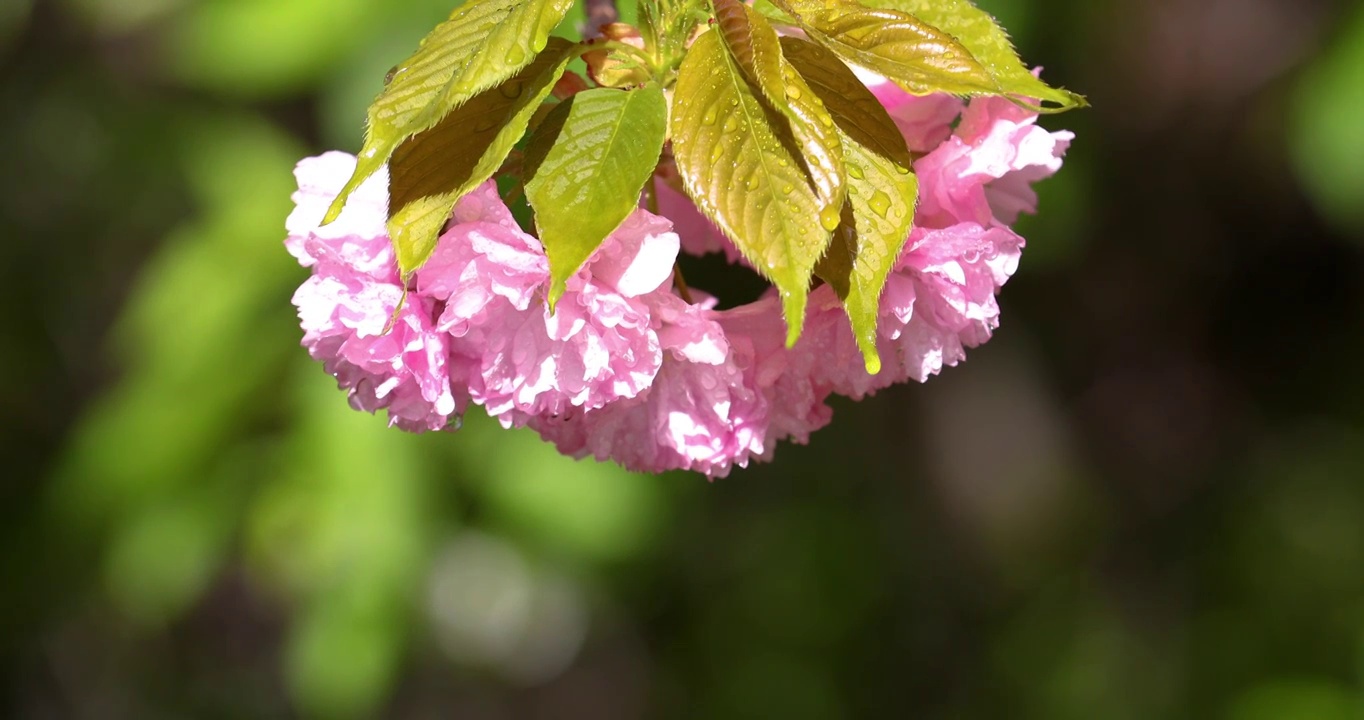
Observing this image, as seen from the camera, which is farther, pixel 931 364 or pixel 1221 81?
pixel 1221 81

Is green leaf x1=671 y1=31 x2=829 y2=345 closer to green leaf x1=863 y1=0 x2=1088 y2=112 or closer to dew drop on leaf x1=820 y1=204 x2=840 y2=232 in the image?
dew drop on leaf x1=820 y1=204 x2=840 y2=232

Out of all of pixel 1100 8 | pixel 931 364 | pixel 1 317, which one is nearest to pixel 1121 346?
pixel 1100 8

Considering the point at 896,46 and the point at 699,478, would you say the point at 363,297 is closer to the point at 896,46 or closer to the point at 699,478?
the point at 896,46

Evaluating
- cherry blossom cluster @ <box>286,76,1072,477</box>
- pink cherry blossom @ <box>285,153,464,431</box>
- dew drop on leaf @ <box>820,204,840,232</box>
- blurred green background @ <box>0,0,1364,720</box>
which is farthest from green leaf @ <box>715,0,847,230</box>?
blurred green background @ <box>0,0,1364,720</box>

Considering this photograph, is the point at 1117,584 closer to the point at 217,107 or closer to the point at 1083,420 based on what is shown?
the point at 1083,420

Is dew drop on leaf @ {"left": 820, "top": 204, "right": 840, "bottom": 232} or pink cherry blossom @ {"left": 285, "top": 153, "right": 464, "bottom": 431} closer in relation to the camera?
dew drop on leaf @ {"left": 820, "top": 204, "right": 840, "bottom": 232}

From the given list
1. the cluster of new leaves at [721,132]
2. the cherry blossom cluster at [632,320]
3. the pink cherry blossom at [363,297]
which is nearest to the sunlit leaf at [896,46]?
the cluster of new leaves at [721,132]

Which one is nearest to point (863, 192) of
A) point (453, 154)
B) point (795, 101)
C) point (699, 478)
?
point (795, 101)
